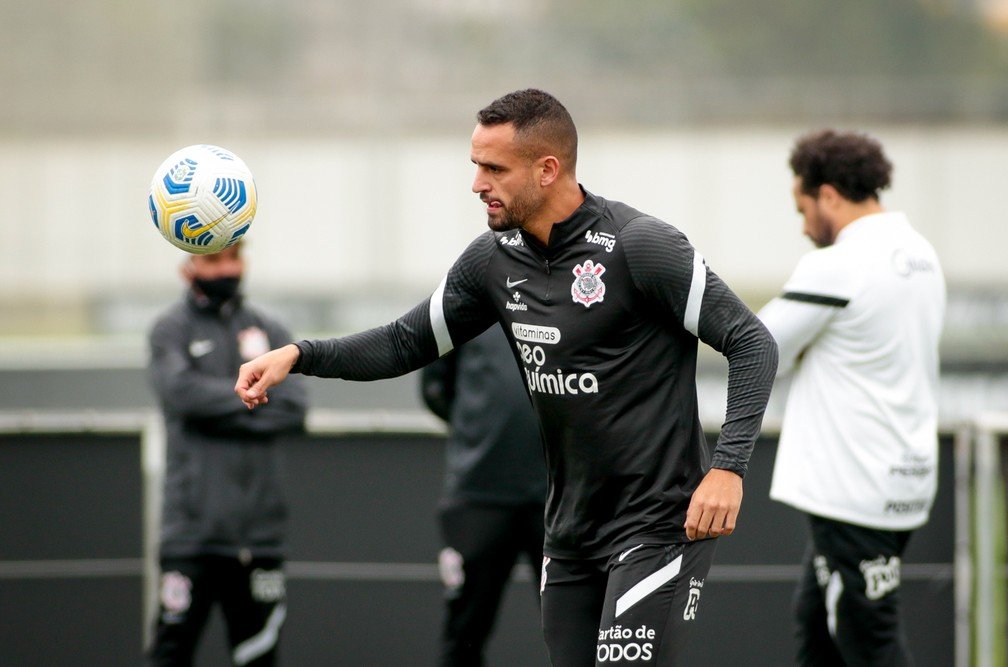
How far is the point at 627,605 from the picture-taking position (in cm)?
389

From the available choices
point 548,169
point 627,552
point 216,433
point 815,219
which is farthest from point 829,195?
point 216,433

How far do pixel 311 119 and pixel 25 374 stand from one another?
177 inches

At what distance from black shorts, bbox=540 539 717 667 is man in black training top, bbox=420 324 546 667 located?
1578 mm

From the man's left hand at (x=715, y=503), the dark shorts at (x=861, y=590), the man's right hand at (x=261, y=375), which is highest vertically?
the man's right hand at (x=261, y=375)

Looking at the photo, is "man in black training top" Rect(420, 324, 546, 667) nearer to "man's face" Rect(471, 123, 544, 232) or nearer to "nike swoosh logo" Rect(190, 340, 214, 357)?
"nike swoosh logo" Rect(190, 340, 214, 357)

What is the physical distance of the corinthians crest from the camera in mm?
3980

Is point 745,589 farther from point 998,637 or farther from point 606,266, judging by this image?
point 606,266

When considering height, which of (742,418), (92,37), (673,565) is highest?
(92,37)

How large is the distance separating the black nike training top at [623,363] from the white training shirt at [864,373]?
116 centimetres

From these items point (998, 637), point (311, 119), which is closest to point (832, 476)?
point (998, 637)

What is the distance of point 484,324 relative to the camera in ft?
14.4

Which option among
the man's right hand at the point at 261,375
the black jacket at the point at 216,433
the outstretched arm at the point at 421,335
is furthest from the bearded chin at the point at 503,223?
the black jacket at the point at 216,433

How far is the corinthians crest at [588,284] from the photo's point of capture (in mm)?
3980

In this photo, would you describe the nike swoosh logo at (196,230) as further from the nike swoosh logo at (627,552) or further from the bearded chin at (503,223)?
the nike swoosh logo at (627,552)
